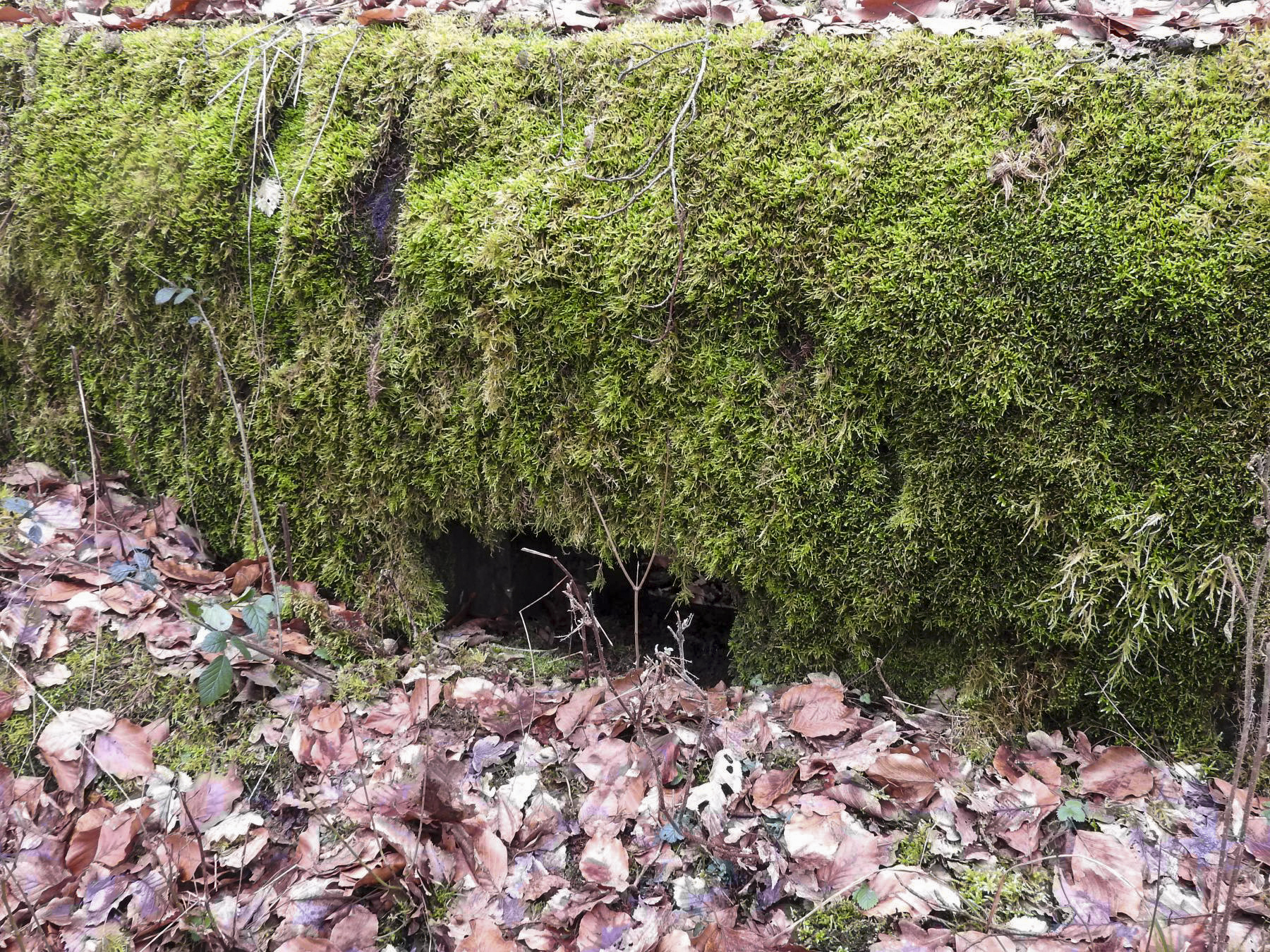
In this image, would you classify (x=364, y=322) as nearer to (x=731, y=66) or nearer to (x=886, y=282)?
(x=731, y=66)

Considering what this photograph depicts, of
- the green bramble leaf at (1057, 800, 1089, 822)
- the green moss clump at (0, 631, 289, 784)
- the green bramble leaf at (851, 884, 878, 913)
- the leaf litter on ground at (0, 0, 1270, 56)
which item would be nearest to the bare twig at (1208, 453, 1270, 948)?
the green bramble leaf at (1057, 800, 1089, 822)

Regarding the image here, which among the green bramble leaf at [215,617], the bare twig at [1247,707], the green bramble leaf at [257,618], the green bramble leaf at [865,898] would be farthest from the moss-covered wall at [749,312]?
the green bramble leaf at [865,898]

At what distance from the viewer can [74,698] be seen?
9.13 ft

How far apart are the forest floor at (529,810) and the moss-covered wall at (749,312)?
347 millimetres

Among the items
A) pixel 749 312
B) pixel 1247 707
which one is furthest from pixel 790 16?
pixel 1247 707

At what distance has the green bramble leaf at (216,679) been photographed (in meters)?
2.58

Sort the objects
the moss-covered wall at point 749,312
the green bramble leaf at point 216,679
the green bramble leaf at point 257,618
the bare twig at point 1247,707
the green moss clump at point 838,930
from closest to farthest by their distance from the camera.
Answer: the bare twig at point 1247,707, the green moss clump at point 838,930, the moss-covered wall at point 749,312, the green bramble leaf at point 216,679, the green bramble leaf at point 257,618

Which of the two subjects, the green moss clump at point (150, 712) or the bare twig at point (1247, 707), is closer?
the bare twig at point (1247, 707)

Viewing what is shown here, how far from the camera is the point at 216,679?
259 cm

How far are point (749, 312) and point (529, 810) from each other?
176 centimetres

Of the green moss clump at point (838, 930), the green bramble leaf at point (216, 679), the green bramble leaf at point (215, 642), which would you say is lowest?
the green moss clump at point (838, 930)

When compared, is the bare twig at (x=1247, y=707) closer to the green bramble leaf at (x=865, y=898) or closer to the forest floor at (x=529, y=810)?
the forest floor at (x=529, y=810)

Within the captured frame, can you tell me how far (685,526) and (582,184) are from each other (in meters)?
1.28

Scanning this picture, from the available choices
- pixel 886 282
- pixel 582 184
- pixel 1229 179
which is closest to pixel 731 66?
pixel 582 184
